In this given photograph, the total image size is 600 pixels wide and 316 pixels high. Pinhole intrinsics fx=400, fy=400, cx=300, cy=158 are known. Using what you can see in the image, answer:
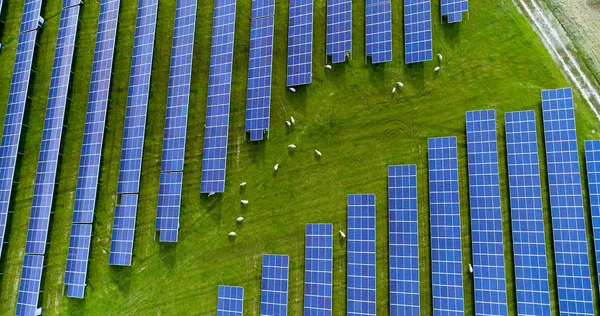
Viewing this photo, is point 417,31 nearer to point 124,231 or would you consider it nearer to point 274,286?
point 274,286

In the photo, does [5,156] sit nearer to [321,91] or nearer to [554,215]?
[321,91]

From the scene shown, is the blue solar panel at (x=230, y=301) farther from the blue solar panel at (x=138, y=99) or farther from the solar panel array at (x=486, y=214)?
the solar panel array at (x=486, y=214)

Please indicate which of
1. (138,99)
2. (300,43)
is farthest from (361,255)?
(138,99)

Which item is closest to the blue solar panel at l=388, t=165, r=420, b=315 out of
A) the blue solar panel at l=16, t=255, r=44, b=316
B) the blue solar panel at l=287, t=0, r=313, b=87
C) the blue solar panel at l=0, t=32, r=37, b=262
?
the blue solar panel at l=287, t=0, r=313, b=87

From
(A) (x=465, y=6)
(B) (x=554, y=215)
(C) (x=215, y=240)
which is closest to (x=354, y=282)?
(C) (x=215, y=240)

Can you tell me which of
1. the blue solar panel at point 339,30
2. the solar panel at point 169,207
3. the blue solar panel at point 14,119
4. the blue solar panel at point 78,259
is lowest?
the blue solar panel at point 78,259

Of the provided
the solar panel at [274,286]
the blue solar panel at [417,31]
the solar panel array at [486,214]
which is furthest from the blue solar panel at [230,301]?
the blue solar panel at [417,31]
